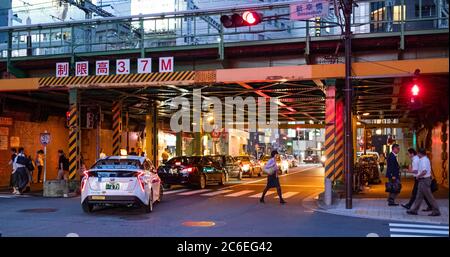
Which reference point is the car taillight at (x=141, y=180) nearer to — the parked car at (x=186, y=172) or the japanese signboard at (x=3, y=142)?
the parked car at (x=186, y=172)

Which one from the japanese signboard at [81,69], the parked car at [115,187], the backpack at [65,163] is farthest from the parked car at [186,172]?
the parked car at [115,187]

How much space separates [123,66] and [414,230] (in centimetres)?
1373

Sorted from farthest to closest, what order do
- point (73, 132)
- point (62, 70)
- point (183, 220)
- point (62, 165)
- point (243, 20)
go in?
point (62, 165) → point (73, 132) → point (62, 70) → point (243, 20) → point (183, 220)

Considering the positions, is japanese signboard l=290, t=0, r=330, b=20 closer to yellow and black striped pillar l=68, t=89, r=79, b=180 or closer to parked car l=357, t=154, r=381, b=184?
yellow and black striped pillar l=68, t=89, r=79, b=180

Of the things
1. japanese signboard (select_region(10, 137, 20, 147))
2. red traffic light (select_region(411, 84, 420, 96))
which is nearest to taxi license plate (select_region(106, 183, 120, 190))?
red traffic light (select_region(411, 84, 420, 96))

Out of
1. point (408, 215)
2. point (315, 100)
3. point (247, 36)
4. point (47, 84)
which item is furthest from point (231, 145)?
point (408, 215)

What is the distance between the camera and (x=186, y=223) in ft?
41.6

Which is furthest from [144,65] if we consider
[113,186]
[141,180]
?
[113,186]

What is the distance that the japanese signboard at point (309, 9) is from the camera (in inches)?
644

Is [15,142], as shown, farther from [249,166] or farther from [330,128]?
[249,166]

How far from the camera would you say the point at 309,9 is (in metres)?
16.6

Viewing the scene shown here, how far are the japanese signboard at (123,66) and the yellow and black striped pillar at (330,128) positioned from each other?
8194mm

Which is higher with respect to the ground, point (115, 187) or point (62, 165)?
point (62, 165)
